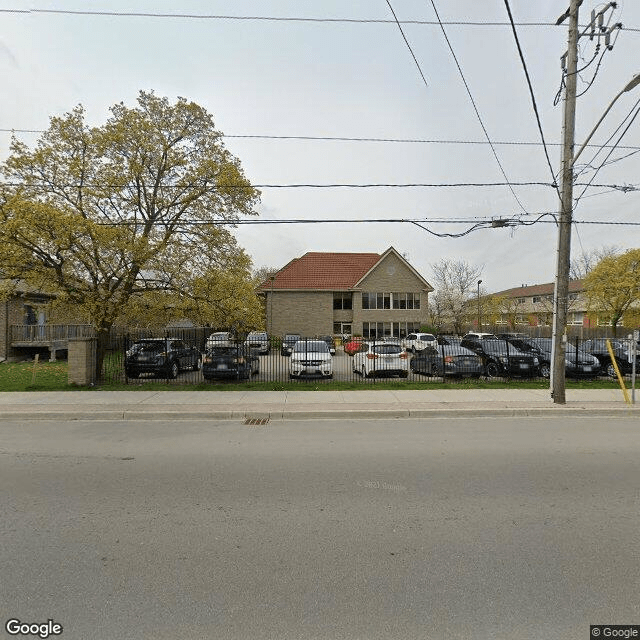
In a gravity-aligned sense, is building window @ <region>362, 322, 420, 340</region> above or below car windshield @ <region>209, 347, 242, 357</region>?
above

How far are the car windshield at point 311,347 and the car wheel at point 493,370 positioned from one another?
616 centimetres

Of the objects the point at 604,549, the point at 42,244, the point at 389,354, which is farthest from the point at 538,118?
the point at 42,244

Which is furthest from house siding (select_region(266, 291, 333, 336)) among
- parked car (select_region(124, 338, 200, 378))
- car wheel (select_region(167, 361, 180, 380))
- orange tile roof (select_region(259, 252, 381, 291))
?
parked car (select_region(124, 338, 200, 378))

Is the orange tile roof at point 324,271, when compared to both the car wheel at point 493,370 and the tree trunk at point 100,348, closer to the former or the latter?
the car wheel at point 493,370

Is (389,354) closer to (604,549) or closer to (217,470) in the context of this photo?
(217,470)

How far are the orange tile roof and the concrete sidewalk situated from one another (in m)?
26.7

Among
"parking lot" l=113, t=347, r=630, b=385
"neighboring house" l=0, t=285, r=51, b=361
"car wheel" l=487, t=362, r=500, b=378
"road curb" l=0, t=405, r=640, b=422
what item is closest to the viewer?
"road curb" l=0, t=405, r=640, b=422

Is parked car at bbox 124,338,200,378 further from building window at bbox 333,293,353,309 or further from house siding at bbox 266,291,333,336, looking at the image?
building window at bbox 333,293,353,309

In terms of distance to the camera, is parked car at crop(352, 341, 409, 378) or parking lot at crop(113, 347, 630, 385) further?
parked car at crop(352, 341, 409, 378)

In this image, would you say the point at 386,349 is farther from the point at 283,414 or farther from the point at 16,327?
the point at 16,327

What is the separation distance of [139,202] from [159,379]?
6.15 m

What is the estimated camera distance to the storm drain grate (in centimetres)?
819

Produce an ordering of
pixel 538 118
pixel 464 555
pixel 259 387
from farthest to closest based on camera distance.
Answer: pixel 259 387, pixel 538 118, pixel 464 555

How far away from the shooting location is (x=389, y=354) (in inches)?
574
